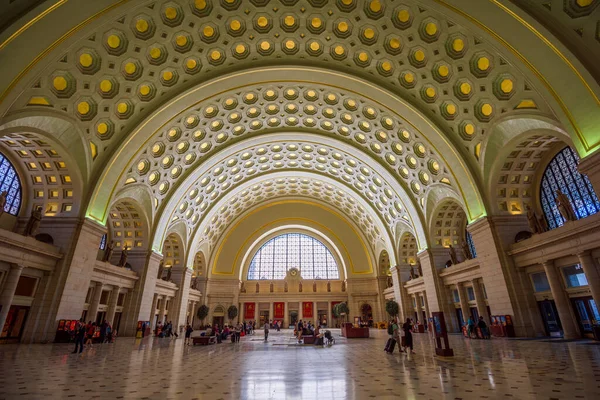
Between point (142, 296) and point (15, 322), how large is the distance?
8985 millimetres

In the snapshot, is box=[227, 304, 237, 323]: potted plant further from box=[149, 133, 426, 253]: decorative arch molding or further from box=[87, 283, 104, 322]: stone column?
box=[87, 283, 104, 322]: stone column

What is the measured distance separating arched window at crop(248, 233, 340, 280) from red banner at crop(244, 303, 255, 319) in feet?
12.9

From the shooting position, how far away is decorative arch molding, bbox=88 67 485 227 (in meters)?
19.4

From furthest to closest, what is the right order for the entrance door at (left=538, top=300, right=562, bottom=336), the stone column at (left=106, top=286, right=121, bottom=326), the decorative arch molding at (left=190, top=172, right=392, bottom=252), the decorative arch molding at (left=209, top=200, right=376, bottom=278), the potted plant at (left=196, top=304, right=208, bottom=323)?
1. the decorative arch molding at (left=209, top=200, right=376, bottom=278)
2. the potted plant at (left=196, top=304, right=208, bottom=323)
3. the decorative arch molding at (left=190, top=172, right=392, bottom=252)
4. the stone column at (left=106, top=286, right=121, bottom=326)
5. the entrance door at (left=538, top=300, right=562, bottom=336)

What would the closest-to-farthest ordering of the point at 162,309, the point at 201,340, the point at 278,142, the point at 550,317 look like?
the point at 550,317 → the point at 201,340 → the point at 278,142 → the point at 162,309

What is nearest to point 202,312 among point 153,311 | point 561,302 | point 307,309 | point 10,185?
point 153,311

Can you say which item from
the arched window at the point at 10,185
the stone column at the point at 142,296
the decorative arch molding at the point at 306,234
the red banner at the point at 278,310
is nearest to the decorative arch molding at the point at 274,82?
the arched window at the point at 10,185

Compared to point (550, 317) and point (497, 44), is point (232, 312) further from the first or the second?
point (497, 44)

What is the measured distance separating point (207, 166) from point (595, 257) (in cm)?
2639

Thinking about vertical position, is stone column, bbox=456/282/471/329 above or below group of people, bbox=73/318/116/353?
above

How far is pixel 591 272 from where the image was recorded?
13719 mm

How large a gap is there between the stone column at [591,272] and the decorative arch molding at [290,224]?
27320 mm

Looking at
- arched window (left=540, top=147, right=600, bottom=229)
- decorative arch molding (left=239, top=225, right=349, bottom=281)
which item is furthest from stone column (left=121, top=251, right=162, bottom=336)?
arched window (left=540, top=147, right=600, bottom=229)

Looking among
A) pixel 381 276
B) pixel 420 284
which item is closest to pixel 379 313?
pixel 381 276
